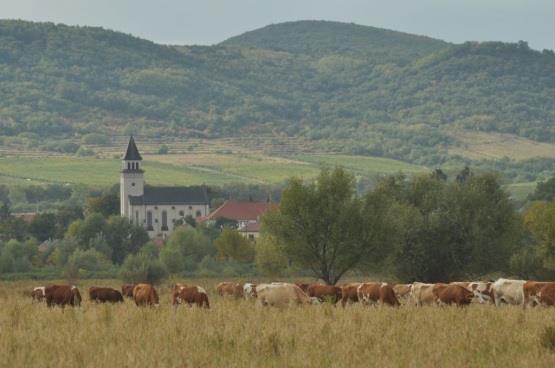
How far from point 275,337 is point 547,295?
38.6 ft

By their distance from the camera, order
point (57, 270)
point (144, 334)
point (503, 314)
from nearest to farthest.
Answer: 1. point (144, 334)
2. point (503, 314)
3. point (57, 270)

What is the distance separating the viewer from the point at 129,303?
107ft

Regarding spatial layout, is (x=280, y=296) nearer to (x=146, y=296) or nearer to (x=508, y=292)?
(x=146, y=296)

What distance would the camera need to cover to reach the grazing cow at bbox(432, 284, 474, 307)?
1331 inches

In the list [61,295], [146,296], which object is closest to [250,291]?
[146,296]

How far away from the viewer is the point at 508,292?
35094 millimetres

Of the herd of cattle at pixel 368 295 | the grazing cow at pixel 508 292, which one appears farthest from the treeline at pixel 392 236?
the grazing cow at pixel 508 292

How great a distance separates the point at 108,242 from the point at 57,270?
32.0 meters

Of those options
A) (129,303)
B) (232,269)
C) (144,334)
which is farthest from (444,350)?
(232,269)

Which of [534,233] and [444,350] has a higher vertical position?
[444,350]

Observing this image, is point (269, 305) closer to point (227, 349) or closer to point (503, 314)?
point (503, 314)

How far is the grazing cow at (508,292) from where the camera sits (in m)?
34.7

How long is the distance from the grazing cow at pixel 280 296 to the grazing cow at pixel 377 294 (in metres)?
1.79

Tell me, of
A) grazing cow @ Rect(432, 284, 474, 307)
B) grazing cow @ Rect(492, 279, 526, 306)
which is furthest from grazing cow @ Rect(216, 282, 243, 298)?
grazing cow @ Rect(492, 279, 526, 306)
